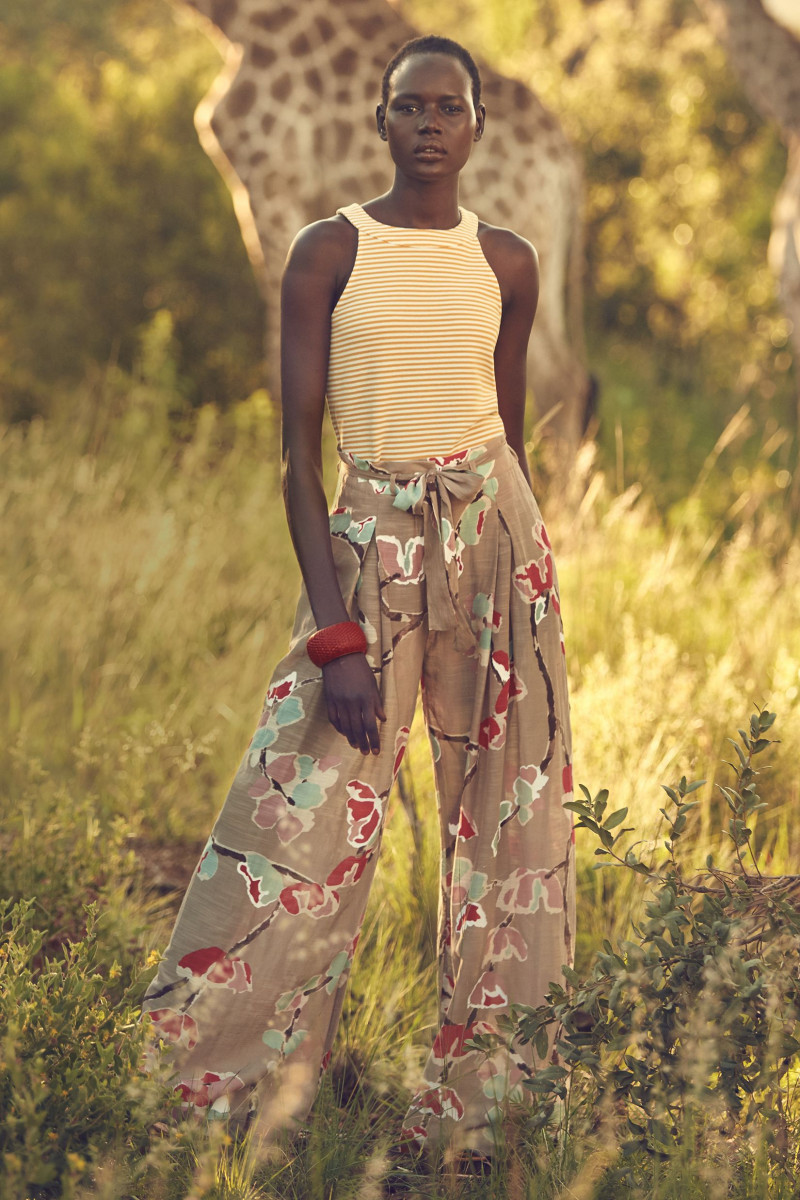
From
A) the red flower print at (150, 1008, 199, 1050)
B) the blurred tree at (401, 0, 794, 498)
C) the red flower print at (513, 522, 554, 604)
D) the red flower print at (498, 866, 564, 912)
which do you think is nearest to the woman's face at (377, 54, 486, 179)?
the red flower print at (513, 522, 554, 604)

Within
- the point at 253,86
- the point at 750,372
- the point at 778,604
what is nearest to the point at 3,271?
the point at 253,86

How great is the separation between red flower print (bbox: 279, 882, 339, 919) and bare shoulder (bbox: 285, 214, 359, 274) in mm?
1004

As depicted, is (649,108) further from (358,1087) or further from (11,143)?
(358,1087)

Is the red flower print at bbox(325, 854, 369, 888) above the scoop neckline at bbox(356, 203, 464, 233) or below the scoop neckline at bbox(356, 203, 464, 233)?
below

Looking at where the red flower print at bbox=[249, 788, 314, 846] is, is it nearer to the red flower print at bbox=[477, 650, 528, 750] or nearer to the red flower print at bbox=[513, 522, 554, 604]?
the red flower print at bbox=[477, 650, 528, 750]

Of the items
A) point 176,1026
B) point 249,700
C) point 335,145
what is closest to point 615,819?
point 176,1026

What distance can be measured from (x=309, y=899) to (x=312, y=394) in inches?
32.6

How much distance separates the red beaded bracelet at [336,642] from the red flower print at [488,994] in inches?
25.9

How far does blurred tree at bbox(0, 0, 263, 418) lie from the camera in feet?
25.1

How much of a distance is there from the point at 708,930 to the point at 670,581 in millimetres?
2666

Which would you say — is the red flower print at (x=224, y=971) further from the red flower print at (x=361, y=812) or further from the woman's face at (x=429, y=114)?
the woman's face at (x=429, y=114)

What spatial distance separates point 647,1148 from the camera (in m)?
1.90

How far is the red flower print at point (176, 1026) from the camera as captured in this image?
2148 millimetres

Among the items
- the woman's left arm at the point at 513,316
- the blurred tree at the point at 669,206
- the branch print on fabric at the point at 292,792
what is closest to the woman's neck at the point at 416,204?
the woman's left arm at the point at 513,316
